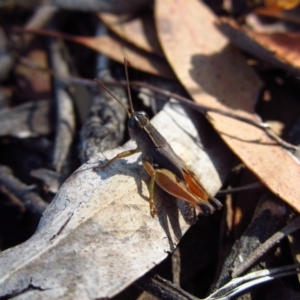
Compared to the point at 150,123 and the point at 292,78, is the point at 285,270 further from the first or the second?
the point at 292,78

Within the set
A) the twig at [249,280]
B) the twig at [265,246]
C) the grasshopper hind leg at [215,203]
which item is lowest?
the twig at [249,280]

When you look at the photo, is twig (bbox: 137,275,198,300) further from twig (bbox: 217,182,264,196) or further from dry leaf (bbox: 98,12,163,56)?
dry leaf (bbox: 98,12,163,56)

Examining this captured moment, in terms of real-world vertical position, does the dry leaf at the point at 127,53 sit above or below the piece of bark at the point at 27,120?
above

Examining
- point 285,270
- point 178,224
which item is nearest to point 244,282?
point 285,270

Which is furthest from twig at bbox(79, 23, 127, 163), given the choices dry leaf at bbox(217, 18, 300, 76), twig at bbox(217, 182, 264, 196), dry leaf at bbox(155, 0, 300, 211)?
dry leaf at bbox(217, 18, 300, 76)

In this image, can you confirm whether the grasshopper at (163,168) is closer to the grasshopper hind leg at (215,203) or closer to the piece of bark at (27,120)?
the grasshopper hind leg at (215,203)

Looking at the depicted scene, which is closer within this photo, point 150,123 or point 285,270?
point 285,270

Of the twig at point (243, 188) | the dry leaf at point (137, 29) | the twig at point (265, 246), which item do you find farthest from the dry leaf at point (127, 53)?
the twig at point (265, 246)
